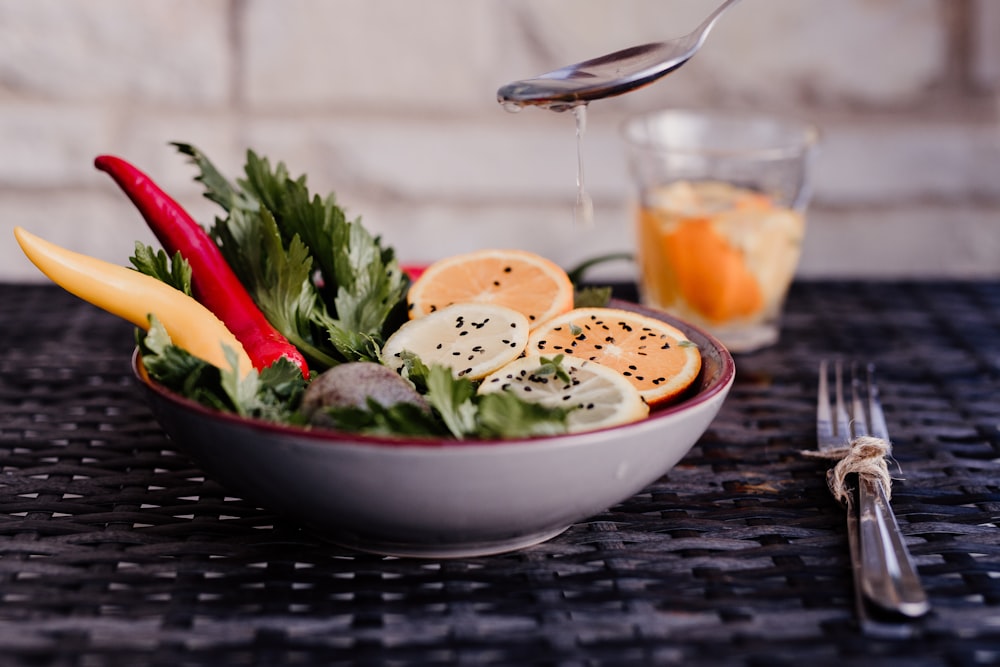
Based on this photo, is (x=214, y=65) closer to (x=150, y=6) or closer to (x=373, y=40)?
(x=150, y=6)

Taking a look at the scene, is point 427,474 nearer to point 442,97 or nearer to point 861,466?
point 861,466

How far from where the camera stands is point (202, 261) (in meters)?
0.89

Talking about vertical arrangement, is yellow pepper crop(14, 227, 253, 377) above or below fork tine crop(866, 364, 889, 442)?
above

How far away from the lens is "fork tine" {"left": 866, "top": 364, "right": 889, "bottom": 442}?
903 millimetres

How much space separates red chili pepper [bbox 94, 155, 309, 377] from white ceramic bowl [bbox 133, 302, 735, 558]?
0.55ft

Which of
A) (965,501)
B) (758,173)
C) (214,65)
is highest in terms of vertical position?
(214,65)

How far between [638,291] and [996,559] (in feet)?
2.29

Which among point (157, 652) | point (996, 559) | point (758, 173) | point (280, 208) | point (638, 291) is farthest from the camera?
point (638, 291)

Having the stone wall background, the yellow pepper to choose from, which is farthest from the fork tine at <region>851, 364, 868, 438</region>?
the stone wall background

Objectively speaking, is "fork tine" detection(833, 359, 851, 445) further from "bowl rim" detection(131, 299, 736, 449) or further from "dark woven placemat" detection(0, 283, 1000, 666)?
"bowl rim" detection(131, 299, 736, 449)

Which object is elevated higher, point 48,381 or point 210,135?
point 210,135

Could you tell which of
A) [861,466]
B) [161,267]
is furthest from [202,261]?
[861,466]

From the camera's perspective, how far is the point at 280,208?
Answer: 3.08 feet

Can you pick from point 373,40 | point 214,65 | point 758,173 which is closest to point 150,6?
point 214,65
